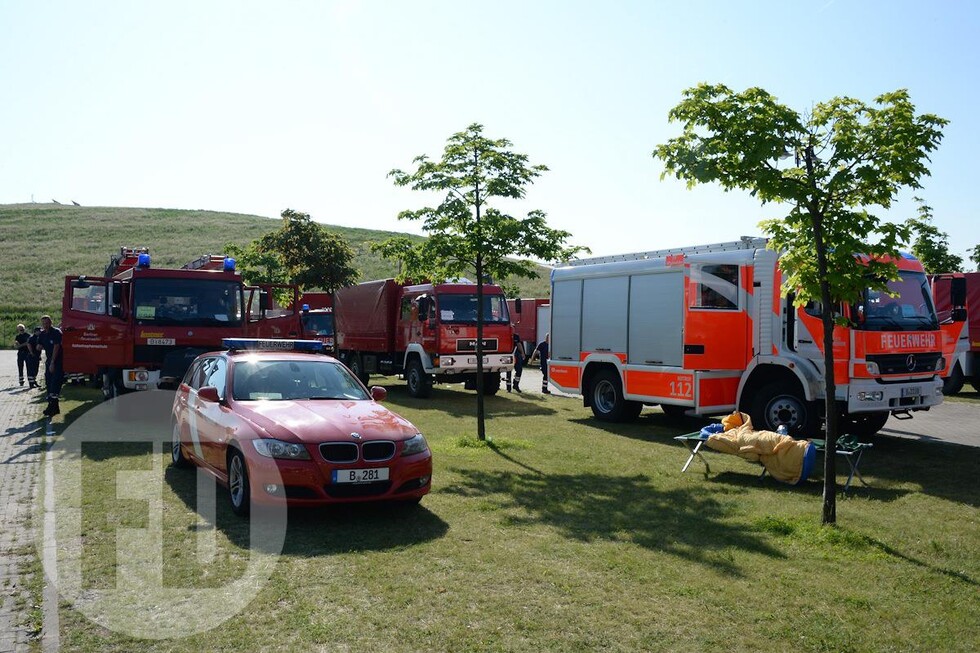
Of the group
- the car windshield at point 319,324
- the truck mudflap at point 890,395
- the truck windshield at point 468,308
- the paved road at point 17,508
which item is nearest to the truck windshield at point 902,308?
the truck mudflap at point 890,395

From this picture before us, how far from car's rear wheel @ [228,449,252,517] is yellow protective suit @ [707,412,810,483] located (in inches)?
209

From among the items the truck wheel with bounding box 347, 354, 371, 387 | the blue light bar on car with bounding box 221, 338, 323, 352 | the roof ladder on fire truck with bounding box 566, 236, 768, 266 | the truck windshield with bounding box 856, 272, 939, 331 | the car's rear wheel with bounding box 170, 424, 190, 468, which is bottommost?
the car's rear wheel with bounding box 170, 424, 190, 468

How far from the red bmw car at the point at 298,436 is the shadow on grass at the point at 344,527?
0.72ft

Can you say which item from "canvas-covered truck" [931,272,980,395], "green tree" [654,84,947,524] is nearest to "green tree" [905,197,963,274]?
"canvas-covered truck" [931,272,980,395]

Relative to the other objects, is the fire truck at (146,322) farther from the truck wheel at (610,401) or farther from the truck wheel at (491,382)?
the truck wheel at (610,401)

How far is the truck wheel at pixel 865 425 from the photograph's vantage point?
13253mm

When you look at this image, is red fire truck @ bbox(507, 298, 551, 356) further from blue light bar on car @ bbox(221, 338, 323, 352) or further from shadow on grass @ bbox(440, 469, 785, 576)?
shadow on grass @ bbox(440, 469, 785, 576)

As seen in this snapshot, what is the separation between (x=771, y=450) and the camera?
30.5ft

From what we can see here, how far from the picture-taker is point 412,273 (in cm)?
1261

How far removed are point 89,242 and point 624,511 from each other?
81.0 m

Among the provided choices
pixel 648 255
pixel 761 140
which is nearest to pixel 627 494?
pixel 761 140

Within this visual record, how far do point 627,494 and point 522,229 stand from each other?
15.2 ft

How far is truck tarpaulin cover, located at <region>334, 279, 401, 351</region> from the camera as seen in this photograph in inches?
851

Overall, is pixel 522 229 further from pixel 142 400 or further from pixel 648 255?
pixel 142 400
